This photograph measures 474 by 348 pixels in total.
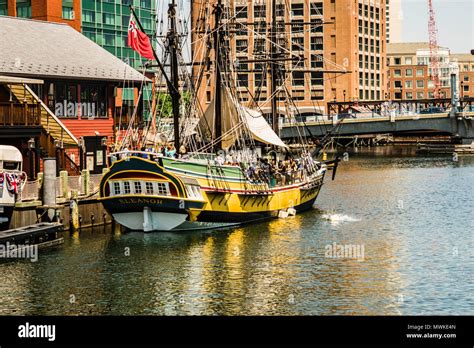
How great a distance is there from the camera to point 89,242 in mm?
55312

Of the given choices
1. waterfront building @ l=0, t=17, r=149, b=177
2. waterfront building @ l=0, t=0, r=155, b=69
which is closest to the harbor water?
waterfront building @ l=0, t=17, r=149, b=177

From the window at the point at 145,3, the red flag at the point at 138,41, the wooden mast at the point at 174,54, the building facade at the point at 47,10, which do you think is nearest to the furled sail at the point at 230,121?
the wooden mast at the point at 174,54

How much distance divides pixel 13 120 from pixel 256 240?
1834cm

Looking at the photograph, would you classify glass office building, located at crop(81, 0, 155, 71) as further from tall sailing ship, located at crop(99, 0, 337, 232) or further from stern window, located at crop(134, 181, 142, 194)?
stern window, located at crop(134, 181, 142, 194)

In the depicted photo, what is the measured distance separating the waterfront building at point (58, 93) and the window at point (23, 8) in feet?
52.2

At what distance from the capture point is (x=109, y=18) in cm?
11744

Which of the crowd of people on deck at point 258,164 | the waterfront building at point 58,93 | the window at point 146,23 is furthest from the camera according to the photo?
the window at point 146,23

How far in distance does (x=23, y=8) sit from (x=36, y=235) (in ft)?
191

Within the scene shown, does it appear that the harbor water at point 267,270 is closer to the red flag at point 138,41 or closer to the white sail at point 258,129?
the white sail at point 258,129

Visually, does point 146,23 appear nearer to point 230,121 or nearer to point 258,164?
point 230,121

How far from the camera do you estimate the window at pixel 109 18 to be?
116625mm

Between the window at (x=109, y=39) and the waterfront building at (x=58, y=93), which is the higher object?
the window at (x=109, y=39)
